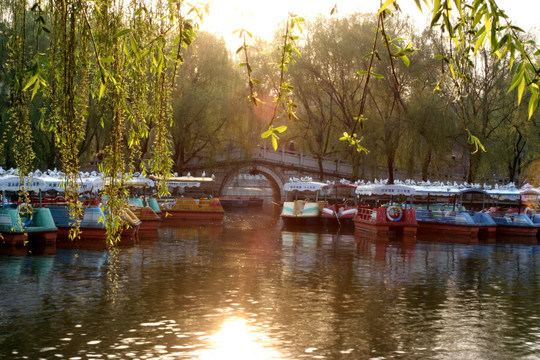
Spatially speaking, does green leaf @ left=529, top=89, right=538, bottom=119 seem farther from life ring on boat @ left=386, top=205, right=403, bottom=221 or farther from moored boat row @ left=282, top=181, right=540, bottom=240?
life ring on boat @ left=386, top=205, right=403, bottom=221

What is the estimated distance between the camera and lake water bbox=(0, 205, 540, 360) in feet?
36.2

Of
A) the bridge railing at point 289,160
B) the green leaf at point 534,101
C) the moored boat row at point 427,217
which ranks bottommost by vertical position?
the moored boat row at point 427,217

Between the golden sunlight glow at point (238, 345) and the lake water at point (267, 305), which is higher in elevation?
the lake water at point (267, 305)

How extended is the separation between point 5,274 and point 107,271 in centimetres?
265

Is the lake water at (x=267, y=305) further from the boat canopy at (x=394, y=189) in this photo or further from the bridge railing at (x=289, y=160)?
the bridge railing at (x=289, y=160)

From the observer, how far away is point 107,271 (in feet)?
58.8

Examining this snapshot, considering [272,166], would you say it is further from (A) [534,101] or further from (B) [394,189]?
(A) [534,101]

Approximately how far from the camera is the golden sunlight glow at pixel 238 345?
34.8 feet

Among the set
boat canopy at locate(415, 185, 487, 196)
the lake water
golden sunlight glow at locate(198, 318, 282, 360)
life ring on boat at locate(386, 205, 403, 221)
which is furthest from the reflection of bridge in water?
golden sunlight glow at locate(198, 318, 282, 360)

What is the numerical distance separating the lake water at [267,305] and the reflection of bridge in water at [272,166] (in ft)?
76.0

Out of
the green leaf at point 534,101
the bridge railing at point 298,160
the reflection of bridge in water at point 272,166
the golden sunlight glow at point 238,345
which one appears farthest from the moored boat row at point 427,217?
the green leaf at point 534,101

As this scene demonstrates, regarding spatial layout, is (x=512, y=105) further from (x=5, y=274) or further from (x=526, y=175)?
(x=5, y=274)

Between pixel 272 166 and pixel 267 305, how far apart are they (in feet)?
123

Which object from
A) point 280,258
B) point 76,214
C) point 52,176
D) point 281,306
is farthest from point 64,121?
point 52,176
